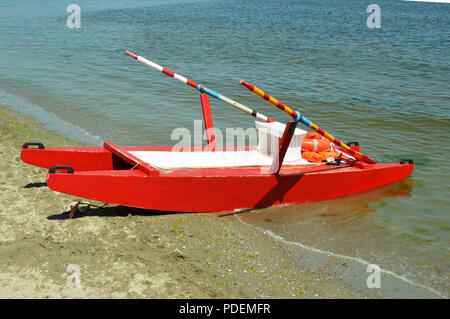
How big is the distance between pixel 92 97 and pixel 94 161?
7694 millimetres

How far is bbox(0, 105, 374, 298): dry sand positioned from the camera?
508cm

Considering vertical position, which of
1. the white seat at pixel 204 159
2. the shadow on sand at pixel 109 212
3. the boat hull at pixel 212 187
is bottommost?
the shadow on sand at pixel 109 212

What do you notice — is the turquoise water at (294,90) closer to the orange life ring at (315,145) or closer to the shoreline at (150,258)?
the shoreline at (150,258)

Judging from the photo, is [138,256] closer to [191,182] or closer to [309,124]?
[191,182]

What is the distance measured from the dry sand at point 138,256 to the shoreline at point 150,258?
0.04ft

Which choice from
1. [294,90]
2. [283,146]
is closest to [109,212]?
[283,146]

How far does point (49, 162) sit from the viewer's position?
7.19 metres

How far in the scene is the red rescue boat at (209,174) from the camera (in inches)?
249

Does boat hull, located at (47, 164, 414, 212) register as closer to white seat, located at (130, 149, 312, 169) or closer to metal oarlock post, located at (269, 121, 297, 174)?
metal oarlock post, located at (269, 121, 297, 174)

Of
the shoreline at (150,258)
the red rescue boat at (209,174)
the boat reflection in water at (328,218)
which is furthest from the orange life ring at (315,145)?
the shoreline at (150,258)

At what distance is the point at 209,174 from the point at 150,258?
1615 mm

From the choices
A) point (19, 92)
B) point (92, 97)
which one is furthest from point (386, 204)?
point (19, 92)

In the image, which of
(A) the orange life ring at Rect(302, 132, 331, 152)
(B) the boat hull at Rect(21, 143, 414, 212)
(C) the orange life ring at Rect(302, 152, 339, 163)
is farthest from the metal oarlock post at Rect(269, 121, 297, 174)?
(A) the orange life ring at Rect(302, 132, 331, 152)

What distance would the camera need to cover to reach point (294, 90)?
15.8 metres
